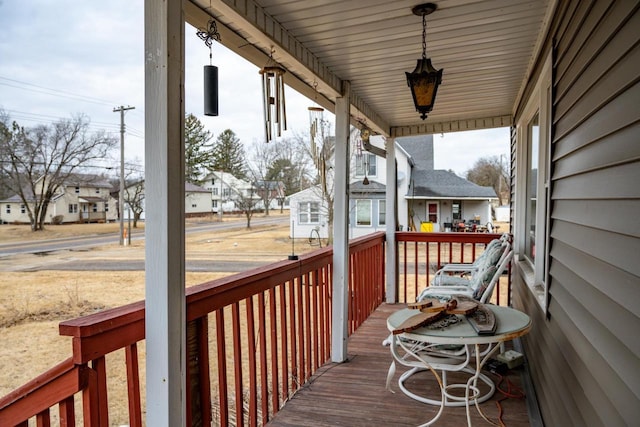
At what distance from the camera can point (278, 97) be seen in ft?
7.60

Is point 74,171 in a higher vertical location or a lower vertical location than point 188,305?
higher

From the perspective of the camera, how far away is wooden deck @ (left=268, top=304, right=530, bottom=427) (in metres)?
2.45

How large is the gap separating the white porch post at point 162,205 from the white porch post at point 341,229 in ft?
6.61

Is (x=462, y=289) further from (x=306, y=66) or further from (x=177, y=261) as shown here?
(x=177, y=261)

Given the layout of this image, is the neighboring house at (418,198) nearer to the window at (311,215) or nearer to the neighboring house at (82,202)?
the window at (311,215)

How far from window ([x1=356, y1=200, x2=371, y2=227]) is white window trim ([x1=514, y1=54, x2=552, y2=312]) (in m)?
10.9

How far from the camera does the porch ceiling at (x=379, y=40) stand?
6.82 feet

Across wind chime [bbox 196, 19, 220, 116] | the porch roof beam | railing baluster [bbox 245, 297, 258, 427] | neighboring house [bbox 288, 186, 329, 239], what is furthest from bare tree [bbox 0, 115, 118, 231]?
neighboring house [bbox 288, 186, 329, 239]

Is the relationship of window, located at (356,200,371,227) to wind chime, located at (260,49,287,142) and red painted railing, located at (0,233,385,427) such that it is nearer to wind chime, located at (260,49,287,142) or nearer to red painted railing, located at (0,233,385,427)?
red painted railing, located at (0,233,385,427)

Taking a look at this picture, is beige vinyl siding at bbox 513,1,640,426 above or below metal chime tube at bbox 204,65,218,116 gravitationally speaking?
below

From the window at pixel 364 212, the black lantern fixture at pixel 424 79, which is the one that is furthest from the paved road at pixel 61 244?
the window at pixel 364 212

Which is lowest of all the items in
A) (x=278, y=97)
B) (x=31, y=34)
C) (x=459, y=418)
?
(x=459, y=418)

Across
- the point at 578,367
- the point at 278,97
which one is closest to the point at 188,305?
the point at 278,97

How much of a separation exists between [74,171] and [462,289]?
10.00ft
